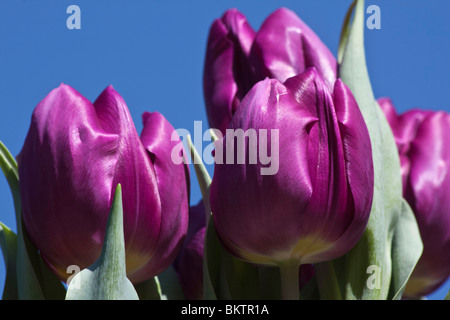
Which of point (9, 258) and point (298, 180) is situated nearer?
point (298, 180)

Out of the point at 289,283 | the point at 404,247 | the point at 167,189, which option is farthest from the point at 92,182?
the point at 404,247

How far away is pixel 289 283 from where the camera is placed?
0.66 meters

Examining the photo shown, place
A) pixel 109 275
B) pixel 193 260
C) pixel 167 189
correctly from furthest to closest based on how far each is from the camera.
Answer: pixel 193 260, pixel 167 189, pixel 109 275

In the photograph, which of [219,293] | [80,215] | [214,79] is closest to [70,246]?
[80,215]

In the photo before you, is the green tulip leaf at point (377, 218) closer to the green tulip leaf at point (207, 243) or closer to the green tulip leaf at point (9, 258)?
the green tulip leaf at point (207, 243)

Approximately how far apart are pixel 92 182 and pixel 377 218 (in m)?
0.26

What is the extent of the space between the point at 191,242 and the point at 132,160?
6.4 inches

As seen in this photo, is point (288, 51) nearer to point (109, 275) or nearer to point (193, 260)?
point (193, 260)

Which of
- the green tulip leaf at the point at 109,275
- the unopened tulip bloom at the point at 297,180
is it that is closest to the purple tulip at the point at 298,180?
the unopened tulip bloom at the point at 297,180

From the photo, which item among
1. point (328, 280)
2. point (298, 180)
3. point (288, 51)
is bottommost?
point (328, 280)

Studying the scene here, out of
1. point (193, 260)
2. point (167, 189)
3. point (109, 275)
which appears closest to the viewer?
point (109, 275)

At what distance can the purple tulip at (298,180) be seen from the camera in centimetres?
57

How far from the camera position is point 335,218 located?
61cm

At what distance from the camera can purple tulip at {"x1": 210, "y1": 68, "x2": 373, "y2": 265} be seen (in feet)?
1.89
